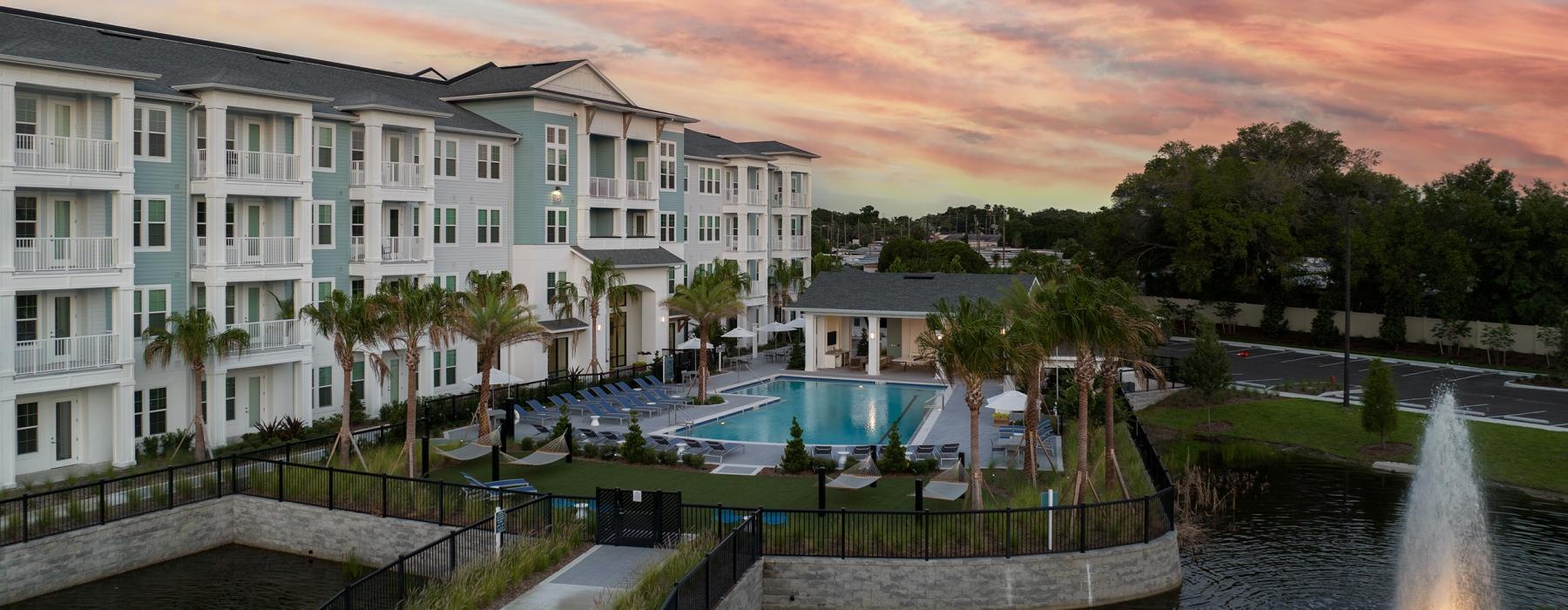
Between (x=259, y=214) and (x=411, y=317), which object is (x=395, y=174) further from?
(x=411, y=317)

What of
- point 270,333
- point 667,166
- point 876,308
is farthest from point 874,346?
point 270,333

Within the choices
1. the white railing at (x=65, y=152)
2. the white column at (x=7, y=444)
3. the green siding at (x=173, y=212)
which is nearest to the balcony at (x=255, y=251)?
the green siding at (x=173, y=212)

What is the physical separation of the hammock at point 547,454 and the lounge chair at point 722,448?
149 inches

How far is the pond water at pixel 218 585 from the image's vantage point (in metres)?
20.7

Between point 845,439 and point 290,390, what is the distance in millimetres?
15811

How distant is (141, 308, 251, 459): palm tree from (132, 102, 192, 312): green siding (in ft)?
3.57

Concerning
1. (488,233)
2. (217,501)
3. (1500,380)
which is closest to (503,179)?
(488,233)

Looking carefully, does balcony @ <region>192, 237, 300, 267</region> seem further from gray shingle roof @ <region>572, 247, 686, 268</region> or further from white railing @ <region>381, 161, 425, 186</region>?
gray shingle roof @ <region>572, 247, 686, 268</region>

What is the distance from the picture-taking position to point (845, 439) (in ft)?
115

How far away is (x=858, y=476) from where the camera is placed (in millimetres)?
27062

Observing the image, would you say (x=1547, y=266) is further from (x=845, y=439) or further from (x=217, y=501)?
(x=217, y=501)

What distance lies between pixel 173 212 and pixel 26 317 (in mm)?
4598

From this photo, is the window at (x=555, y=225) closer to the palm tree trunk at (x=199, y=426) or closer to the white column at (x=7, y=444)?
the palm tree trunk at (x=199, y=426)

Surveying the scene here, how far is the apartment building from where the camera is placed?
26.8 m
